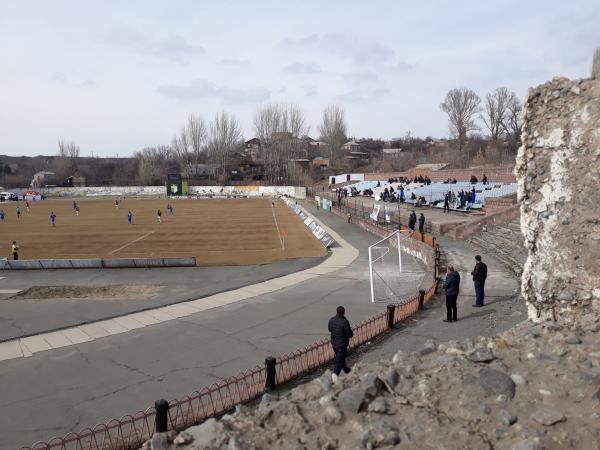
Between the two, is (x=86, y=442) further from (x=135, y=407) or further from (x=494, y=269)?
(x=494, y=269)

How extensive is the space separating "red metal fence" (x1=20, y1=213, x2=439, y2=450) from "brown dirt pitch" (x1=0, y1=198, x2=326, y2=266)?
53.6 ft

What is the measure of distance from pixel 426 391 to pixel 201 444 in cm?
258

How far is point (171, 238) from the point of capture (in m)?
38.3

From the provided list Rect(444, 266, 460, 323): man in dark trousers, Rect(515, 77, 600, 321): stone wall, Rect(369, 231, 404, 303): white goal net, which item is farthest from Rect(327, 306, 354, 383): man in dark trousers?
Rect(369, 231, 404, 303): white goal net

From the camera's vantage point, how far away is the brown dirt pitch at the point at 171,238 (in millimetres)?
30308

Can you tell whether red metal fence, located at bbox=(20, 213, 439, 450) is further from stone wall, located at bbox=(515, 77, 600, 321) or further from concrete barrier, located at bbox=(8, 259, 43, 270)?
concrete barrier, located at bbox=(8, 259, 43, 270)

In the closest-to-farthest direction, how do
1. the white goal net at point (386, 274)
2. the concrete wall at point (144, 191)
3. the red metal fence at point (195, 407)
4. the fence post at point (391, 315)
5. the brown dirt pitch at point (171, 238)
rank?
1. the red metal fence at point (195, 407)
2. the fence post at point (391, 315)
3. the white goal net at point (386, 274)
4. the brown dirt pitch at point (171, 238)
5. the concrete wall at point (144, 191)

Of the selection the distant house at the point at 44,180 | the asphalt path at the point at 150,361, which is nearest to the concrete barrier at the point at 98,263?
the asphalt path at the point at 150,361

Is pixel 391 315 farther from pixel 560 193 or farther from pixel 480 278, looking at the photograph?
pixel 560 193

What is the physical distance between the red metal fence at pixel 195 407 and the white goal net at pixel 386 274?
4.21m

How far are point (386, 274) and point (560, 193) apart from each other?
12986mm

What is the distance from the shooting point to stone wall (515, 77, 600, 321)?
22.6ft

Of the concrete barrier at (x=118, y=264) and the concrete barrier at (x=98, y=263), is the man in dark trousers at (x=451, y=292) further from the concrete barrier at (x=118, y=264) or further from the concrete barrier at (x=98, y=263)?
the concrete barrier at (x=118, y=264)

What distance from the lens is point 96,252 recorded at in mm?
32156
